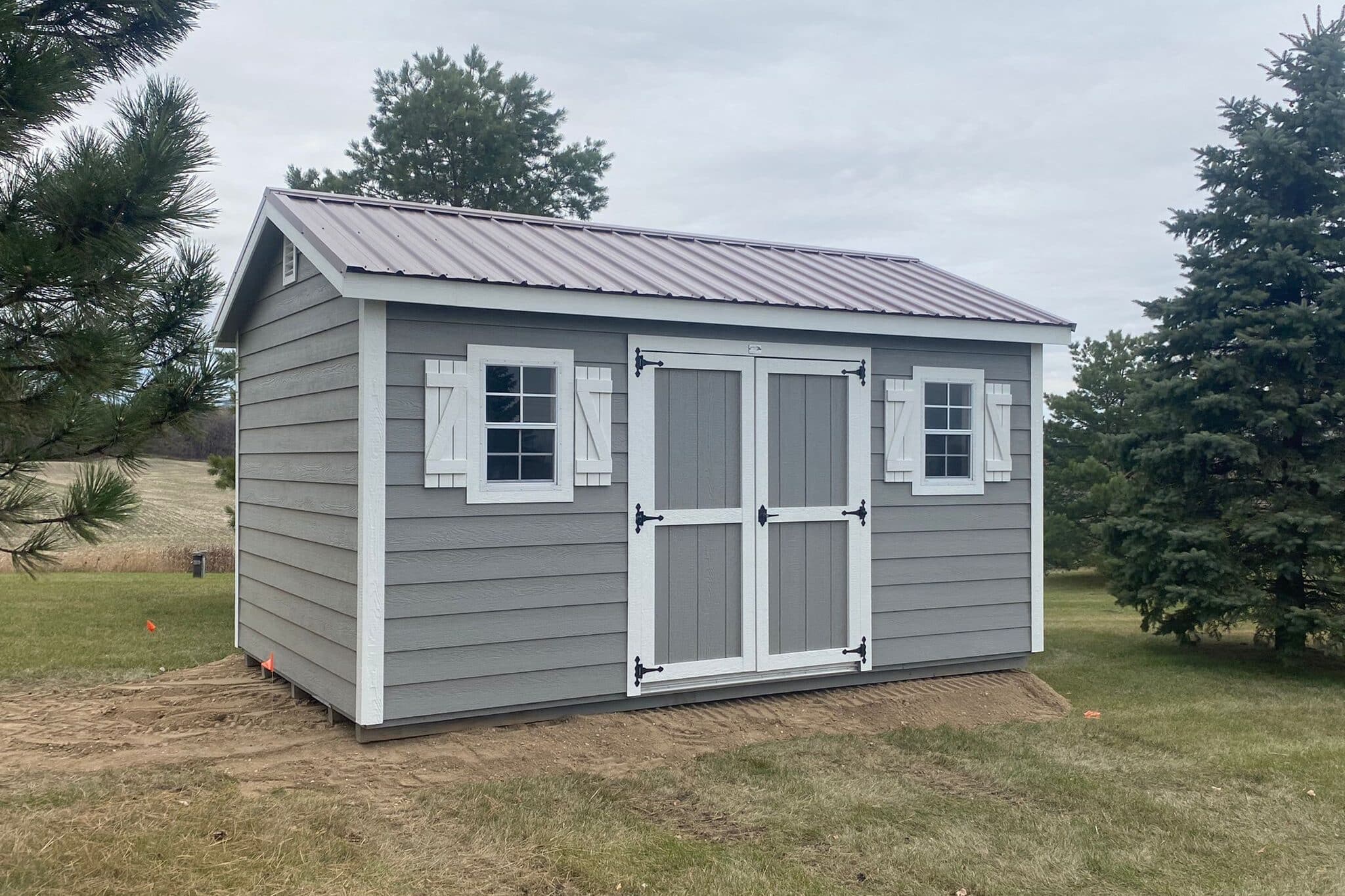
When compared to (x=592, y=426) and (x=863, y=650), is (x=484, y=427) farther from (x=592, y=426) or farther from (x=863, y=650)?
(x=863, y=650)

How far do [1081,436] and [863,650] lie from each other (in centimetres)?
1479

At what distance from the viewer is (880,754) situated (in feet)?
19.8

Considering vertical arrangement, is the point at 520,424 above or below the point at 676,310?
below

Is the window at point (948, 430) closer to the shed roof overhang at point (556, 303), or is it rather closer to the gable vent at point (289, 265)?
the shed roof overhang at point (556, 303)

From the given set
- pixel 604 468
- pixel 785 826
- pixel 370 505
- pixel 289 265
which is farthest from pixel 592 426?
pixel 785 826

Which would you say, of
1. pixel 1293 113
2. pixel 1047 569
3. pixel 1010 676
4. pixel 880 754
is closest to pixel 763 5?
pixel 1293 113

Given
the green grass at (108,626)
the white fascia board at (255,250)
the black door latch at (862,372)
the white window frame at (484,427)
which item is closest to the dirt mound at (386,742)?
the green grass at (108,626)

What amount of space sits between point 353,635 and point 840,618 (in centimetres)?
315

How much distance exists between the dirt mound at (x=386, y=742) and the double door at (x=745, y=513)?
332mm

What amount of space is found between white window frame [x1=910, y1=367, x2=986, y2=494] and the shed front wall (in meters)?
0.06

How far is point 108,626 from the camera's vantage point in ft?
33.2

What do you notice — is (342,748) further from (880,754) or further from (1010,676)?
(1010,676)

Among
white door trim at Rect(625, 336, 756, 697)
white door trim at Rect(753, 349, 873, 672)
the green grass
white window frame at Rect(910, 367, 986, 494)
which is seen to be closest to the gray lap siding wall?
the green grass

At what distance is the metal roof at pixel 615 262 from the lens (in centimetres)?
616
